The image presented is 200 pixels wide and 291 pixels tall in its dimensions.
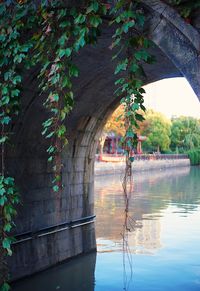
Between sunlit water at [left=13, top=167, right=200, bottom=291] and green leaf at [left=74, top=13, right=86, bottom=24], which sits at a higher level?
green leaf at [left=74, top=13, right=86, bottom=24]

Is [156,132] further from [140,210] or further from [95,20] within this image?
[95,20]

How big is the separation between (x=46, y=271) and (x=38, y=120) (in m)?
2.97

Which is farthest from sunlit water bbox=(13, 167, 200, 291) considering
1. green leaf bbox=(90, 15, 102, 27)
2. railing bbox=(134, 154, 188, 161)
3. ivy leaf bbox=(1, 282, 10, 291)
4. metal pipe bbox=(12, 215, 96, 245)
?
railing bbox=(134, 154, 188, 161)

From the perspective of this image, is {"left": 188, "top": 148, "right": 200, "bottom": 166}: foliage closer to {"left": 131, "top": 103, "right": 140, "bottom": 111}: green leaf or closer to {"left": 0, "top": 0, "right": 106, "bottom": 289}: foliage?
{"left": 0, "top": 0, "right": 106, "bottom": 289}: foliage

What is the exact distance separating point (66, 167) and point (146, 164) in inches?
1547

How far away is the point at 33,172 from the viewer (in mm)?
8938

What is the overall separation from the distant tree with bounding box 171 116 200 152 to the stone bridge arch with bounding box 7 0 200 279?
59012mm

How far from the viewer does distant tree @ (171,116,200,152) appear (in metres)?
69.2

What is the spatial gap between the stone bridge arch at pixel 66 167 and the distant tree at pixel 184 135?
194ft

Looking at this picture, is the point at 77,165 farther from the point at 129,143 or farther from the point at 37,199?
the point at 129,143

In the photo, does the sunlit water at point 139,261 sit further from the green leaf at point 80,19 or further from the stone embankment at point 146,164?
the stone embankment at point 146,164

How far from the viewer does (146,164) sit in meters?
48.7

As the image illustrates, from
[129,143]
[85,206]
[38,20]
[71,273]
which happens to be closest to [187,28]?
[129,143]

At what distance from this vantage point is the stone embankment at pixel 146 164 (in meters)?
38.4
